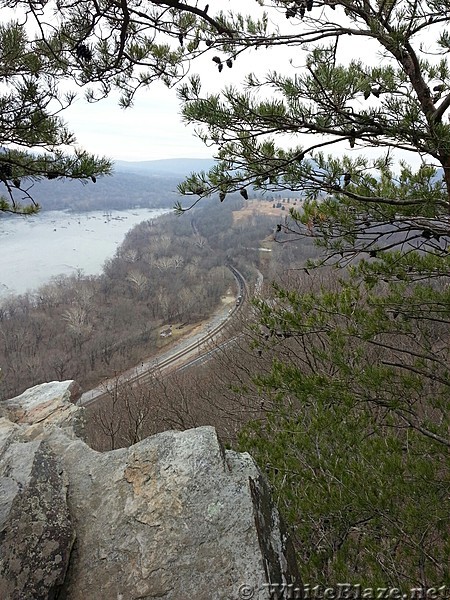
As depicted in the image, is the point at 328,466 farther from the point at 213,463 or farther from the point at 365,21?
the point at 365,21

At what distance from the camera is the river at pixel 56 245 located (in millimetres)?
32750

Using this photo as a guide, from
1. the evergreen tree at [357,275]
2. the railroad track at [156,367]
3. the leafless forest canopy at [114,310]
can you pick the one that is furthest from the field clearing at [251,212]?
the evergreen tree at [357,275]

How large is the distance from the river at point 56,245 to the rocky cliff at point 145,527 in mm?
25043

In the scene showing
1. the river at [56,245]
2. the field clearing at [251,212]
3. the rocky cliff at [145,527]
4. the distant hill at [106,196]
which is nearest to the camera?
the rocky cliff at [145,527]

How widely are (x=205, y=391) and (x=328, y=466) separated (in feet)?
29.8

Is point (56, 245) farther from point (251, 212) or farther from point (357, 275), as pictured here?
point (357, 275)

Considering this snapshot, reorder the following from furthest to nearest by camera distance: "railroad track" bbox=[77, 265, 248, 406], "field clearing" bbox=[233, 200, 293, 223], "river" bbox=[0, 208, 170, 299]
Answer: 1. "field clearing" bbox=[233, 200, 293, 223]
2. "river" bbox=[0, 208, 170, 299]
3. "railroad track" bbox=[77, 265, 248, 406]

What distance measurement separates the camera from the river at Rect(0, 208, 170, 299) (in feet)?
107

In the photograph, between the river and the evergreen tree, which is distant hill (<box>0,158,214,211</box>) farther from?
the evergreen tree

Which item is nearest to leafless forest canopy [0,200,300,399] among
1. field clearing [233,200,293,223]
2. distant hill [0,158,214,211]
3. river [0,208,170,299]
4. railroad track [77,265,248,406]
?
railroad track [77,265,248,406]

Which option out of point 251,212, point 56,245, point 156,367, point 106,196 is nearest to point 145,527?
point 156,367

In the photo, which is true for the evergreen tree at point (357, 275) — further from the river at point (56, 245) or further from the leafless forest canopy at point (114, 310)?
the river at point (56, 245)

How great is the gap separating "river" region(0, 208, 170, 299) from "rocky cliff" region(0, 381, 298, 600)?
82.2ft

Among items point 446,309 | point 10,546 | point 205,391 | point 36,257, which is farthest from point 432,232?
point 36,257
